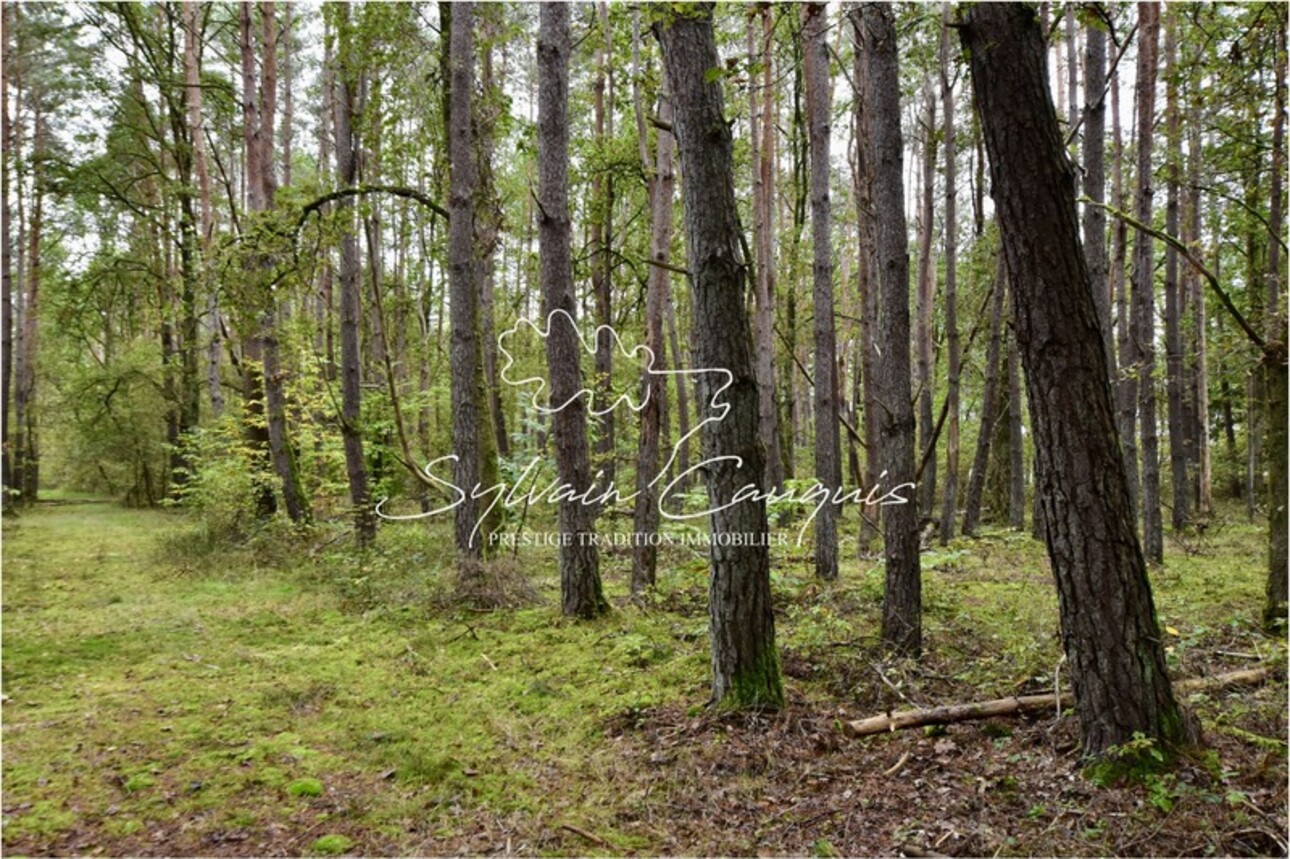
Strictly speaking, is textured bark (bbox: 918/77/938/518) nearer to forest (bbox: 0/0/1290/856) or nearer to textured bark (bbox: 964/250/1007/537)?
forest (bbox: 0/0/1290/856)

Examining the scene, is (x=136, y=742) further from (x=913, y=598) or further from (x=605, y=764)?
(x=913, y=598)

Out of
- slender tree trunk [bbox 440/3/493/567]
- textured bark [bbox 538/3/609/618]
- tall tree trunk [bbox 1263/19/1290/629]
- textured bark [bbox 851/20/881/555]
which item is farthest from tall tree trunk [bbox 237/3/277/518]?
tall tree trunk [bbox 1263/19/1290/629]

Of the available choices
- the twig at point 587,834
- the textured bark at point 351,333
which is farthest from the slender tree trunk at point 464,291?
the twig at point 587,834

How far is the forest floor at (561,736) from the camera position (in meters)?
2.79

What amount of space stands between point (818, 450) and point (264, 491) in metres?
8.34

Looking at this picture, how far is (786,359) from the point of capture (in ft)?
59.1

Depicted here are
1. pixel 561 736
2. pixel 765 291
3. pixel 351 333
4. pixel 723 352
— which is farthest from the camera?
pixel 351 333

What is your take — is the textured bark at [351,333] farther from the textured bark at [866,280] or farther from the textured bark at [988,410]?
the textured bark at [988,410]

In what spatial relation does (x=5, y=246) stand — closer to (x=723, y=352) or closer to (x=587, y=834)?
(x=723, y=352)

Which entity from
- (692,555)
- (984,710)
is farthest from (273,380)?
(984,710)

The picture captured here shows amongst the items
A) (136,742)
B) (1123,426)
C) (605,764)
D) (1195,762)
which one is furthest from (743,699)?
(1123,426)

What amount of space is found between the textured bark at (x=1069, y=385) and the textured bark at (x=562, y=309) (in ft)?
13.3

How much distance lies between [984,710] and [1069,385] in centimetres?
182

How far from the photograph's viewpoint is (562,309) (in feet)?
20.9
